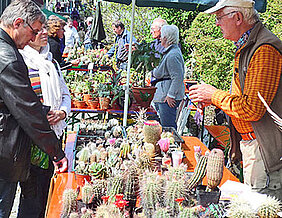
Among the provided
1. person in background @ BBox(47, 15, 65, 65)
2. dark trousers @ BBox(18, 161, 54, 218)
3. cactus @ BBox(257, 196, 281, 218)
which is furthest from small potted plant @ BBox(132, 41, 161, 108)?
cactus @ BBox(257, 196, 281, 218)

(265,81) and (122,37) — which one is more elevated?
(265,81)

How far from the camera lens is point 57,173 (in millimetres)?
2500

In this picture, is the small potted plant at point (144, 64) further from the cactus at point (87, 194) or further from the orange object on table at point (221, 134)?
the cactus at point (87, 194)

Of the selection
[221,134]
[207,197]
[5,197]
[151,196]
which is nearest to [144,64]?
[221,134]

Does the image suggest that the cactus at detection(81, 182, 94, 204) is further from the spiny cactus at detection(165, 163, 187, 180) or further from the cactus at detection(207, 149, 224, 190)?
the cactus at detection(207, 149, 224, 190)

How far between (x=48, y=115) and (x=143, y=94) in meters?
1.98

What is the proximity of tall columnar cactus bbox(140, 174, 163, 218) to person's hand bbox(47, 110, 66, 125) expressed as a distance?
1.19 m

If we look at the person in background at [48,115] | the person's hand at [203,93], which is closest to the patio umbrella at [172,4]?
the person in background at [48,115]

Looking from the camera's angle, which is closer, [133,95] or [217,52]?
[133,95]

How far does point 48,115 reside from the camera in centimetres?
257

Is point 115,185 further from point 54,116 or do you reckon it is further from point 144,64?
point 144,64

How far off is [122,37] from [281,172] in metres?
5.83

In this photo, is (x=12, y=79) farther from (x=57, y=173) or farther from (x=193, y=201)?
(x=193, y=201)

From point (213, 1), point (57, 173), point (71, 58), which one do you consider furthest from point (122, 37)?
point (57, 173)
